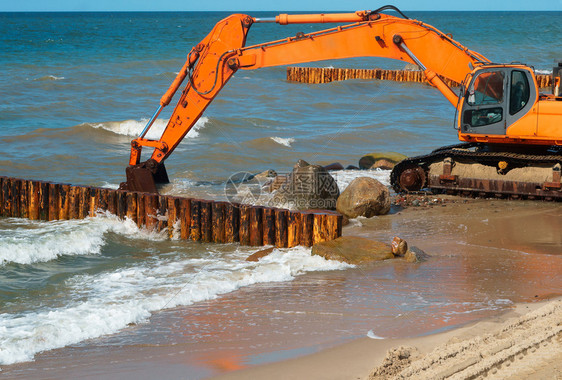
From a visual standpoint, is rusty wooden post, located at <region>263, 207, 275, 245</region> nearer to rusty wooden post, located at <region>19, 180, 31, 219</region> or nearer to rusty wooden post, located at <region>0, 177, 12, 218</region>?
rusty wooden post, located at <region>19, 180, 31, 219</region>

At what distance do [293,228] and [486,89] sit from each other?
203 inches

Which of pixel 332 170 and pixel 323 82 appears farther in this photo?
pixel 323 82

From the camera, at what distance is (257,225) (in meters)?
11.2

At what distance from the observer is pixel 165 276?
9547 mm

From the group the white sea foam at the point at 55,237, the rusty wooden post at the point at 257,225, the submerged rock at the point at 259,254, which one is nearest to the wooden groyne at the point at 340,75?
the white sea foam at the point at 55,237

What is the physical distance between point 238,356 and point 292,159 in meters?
12.9

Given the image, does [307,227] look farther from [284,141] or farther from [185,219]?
[284,141]

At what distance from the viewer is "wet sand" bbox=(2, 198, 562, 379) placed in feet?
21.6

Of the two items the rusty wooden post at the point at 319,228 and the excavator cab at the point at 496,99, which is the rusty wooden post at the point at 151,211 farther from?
the excavator cab at the point at 496,99

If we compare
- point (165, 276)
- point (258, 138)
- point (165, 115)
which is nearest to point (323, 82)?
point (165, 115)

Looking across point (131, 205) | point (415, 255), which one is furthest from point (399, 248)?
point (131, 205)

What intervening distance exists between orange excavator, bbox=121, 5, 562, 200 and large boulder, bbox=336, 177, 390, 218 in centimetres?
222

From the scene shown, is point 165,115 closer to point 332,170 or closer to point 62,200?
point 332,170

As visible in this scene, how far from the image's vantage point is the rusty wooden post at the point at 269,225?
11.1 metres
